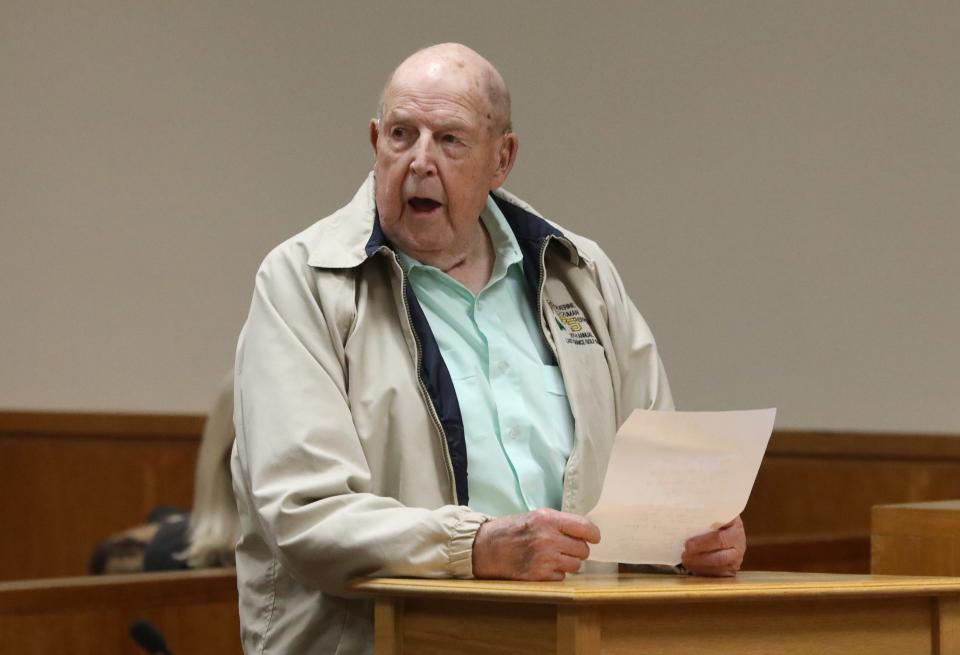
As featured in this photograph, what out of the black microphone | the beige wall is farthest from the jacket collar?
the beige wall

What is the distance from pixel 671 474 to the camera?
2.10 meters

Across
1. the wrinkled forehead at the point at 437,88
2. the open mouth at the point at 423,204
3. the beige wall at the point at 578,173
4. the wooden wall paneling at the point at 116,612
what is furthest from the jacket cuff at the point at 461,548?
the beige wall at the point at 578,173

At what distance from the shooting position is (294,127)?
6465 mm

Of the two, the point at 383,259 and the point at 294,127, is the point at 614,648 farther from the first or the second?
the point at 294,127

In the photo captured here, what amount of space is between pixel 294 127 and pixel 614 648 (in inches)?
194

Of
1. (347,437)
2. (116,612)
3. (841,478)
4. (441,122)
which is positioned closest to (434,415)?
(347,437)

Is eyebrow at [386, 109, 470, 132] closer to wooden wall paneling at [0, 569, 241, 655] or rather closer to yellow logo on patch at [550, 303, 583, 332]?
yellow logo on patch at [550, 303, 583, 332]

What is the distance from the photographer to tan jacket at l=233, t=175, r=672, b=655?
82.6 inches

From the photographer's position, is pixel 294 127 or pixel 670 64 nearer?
pixel 670 64

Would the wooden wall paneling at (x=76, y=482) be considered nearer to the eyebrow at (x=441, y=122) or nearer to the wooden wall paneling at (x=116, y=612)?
the wooden wall paneling at (x=116, y=612)

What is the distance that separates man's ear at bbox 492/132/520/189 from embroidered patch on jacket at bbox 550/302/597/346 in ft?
0.78

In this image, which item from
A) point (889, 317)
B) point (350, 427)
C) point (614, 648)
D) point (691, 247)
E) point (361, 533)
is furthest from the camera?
A: point (691, 247)

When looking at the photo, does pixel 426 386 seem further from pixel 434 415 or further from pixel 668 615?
pixel 668 615

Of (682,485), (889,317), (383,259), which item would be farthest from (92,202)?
(682,485)
